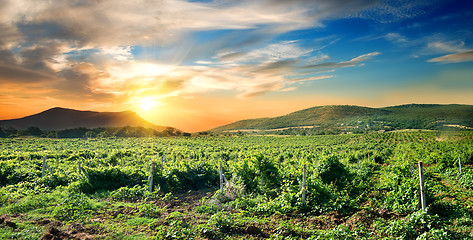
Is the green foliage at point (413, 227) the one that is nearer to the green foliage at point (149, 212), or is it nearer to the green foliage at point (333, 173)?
the green foliage at point (333, 173)

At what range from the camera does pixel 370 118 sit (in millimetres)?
143625

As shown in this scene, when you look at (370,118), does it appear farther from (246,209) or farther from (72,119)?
(72,119)

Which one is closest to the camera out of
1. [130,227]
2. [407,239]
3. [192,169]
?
[407,239]

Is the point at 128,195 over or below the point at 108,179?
below

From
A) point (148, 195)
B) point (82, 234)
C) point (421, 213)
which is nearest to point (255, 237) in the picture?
point (421, 213)

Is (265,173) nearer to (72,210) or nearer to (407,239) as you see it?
(407,239)

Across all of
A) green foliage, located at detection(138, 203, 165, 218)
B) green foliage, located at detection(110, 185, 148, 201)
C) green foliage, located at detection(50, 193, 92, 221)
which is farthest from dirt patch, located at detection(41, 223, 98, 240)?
green foliage, located at detection(110, 185, 148, 201)

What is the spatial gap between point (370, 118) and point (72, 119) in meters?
196

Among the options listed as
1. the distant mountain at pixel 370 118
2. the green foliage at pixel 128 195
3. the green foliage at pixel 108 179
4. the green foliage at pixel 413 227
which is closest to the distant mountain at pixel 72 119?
the distant mountain at pixel 370 118

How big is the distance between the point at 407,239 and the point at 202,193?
32.4 feet

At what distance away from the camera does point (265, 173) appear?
13.1 m

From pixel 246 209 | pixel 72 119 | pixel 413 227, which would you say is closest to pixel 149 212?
pixel 246 209

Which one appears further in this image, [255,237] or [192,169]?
[192,169]

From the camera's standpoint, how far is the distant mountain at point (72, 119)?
6240 inches
